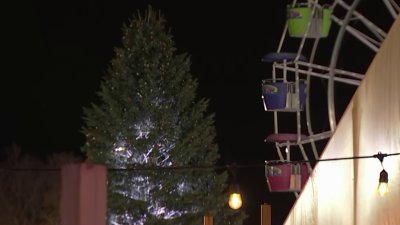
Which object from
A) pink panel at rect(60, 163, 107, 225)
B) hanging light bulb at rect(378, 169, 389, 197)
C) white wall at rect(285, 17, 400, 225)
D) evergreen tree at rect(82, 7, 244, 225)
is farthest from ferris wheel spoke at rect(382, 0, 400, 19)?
evergreen tree at rect(82, 7, 244, 225)

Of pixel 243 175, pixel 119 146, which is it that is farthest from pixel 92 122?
pixel 243 175

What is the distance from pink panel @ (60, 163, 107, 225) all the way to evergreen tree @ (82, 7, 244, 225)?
17217mm

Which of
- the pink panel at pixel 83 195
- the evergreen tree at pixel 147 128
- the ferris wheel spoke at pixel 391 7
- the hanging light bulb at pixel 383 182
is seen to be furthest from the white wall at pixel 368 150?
the evergreen tree at pixel 147 128

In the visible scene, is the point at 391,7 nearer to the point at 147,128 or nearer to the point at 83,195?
the point at 83,195

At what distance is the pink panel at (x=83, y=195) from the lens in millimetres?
7262

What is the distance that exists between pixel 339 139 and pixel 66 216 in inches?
118

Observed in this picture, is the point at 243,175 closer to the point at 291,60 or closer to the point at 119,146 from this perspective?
the point at 119,146

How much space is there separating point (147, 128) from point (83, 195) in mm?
17963

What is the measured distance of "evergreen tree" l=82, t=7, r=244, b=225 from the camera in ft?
82.4

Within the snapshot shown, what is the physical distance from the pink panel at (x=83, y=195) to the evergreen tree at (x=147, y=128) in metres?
17.2

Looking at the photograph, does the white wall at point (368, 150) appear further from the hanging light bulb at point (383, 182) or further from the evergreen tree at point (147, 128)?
the evergreen tree at point (147, 128)

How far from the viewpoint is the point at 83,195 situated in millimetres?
7262

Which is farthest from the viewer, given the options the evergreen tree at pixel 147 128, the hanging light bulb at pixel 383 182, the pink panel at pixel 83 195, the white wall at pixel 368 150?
the evergreen tree at pixel 147 128

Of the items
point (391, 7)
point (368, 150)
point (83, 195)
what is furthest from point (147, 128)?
point (83, 195)
